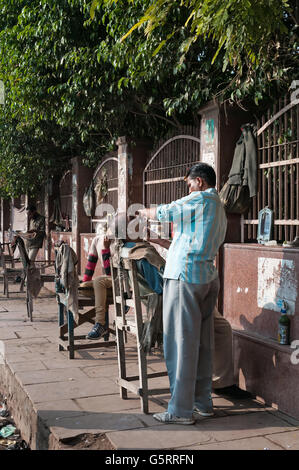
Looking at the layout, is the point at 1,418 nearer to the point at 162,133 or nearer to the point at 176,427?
the point at 176,427

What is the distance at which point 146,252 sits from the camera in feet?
13.8

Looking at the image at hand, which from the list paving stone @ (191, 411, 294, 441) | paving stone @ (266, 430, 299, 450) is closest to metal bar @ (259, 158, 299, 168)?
paving stone @ (191, 411, 294, 441)

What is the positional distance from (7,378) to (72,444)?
2.06 m

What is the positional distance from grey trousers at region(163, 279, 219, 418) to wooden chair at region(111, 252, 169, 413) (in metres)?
0.27

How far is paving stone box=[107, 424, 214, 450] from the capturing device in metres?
3.36

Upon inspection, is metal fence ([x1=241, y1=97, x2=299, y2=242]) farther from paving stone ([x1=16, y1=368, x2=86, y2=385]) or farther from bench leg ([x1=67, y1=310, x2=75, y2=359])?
paving stone ([x1=16, y1=368, x2=86, y2=385])

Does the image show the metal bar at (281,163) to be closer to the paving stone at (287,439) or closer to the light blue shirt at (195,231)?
the light blue shirt at (195,231)

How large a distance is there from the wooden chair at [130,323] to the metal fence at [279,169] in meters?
1.55

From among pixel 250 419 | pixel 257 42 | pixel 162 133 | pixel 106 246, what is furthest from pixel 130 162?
pixel 250 419

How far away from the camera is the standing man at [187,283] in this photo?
147 inches

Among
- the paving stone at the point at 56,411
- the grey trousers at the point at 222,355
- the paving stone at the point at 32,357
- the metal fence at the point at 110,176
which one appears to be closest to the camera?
the paving stone at the point at 56,411

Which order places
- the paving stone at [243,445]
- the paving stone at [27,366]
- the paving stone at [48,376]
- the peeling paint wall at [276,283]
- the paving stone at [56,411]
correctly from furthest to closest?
1. the paving stone at [27,366]
2. the paving stone at [48,376]
3. the peeling paint wall at [276,283]
4. the paving stone at [56,411]
5. the paving stone at [243,445]

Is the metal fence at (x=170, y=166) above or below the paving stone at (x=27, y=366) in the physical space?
above

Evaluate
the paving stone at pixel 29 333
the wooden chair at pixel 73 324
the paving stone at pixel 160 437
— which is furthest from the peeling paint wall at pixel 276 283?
the paving stone at pixel 29 333
